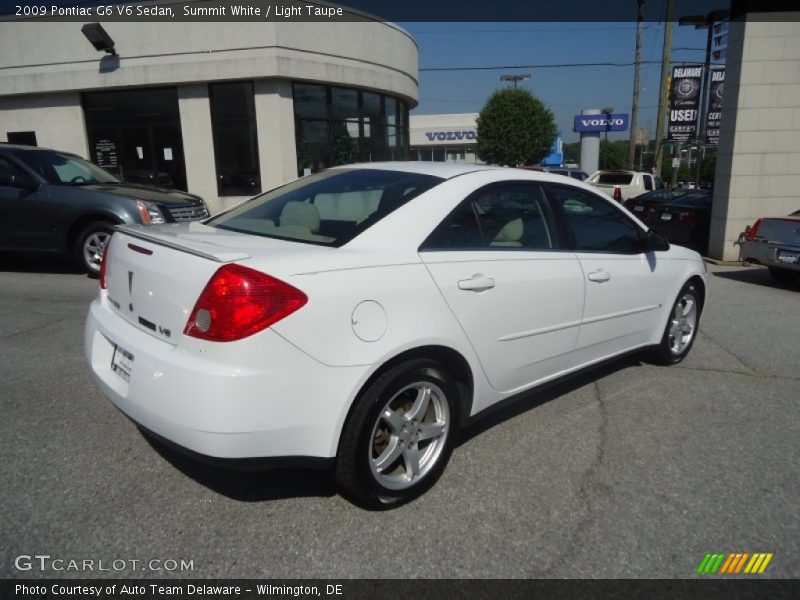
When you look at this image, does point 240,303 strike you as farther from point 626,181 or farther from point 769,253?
point 626,181

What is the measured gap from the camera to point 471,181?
321 centimetres

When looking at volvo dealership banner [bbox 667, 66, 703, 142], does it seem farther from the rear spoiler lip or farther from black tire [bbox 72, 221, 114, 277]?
the rear spoiler lip

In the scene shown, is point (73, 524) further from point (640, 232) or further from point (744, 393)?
Result: point (744, 393)

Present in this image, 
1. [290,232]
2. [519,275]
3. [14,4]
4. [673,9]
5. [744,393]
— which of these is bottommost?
[744,393]

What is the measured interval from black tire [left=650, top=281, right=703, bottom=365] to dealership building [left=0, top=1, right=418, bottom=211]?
43.7ft

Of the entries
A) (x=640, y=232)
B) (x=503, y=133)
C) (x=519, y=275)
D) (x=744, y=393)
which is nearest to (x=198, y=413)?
(x=519, y=275)

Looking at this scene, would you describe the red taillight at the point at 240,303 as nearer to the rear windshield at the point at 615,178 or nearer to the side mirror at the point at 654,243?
the side mirror at the point at 654,243

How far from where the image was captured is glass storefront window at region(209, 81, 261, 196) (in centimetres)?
1647

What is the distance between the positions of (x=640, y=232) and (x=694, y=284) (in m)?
1.05

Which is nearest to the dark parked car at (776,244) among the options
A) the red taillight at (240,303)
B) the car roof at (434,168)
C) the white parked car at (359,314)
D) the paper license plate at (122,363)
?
the white parked car at (359,314)

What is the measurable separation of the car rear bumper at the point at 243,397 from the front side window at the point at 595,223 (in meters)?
1.94

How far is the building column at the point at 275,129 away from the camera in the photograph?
53.2 feet

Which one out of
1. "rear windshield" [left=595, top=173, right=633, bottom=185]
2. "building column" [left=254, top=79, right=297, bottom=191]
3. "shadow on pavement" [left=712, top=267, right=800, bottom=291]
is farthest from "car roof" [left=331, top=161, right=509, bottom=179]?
"rear windshield" [left=595, top=173, right=633, bottom=185]

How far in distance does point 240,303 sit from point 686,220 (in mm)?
12835
